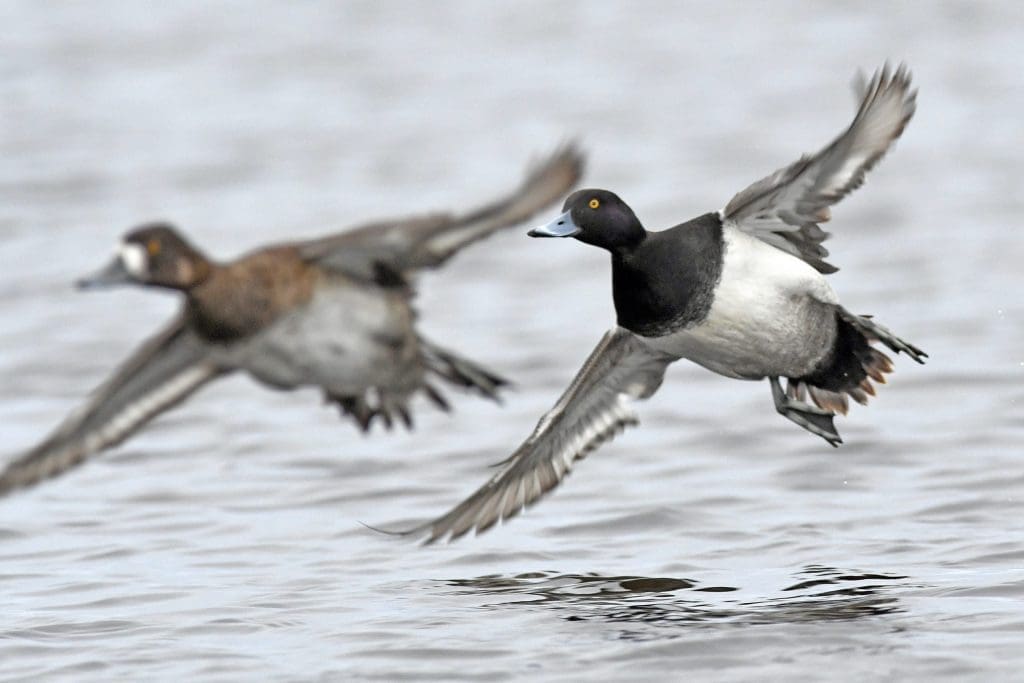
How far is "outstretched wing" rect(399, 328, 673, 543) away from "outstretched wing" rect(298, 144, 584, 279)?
914 millimetres

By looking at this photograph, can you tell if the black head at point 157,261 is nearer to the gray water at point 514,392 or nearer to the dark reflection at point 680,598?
the gray water at point 514,392

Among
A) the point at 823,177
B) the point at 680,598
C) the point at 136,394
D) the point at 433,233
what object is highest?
the point at 823,177

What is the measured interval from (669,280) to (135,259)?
5.81ft

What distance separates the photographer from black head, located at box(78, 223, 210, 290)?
6.73 metres

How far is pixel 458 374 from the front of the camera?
6824 mm

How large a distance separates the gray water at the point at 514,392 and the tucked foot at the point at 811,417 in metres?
0.58

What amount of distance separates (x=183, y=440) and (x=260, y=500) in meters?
1.56

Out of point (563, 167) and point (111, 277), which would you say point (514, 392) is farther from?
point (111, 277)

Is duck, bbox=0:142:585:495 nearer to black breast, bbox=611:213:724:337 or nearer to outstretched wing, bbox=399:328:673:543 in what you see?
black breast, bbox=611:213:724:337

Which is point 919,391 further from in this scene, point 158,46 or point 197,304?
point 158,46

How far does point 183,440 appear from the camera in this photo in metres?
11.1

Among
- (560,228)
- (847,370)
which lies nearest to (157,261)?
(560,228)

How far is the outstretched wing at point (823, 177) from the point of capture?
6.72m

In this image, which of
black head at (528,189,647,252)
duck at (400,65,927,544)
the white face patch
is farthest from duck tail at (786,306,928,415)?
the white face patch
